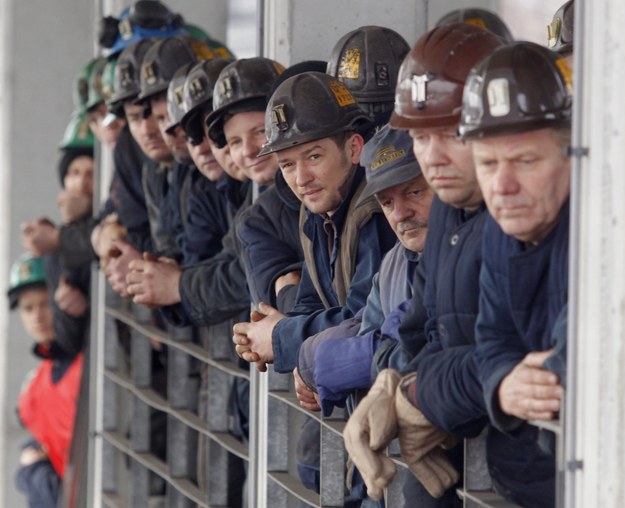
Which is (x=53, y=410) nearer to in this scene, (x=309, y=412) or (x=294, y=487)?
(x=294, y=487)

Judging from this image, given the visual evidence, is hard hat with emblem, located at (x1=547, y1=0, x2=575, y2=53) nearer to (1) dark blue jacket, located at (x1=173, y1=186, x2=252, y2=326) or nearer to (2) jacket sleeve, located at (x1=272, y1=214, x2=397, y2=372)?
(2) jacket sleeve, located at (x1=272, y1=214, x2=397, y2=372)

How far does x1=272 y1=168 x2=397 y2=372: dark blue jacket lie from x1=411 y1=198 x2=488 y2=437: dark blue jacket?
70cm

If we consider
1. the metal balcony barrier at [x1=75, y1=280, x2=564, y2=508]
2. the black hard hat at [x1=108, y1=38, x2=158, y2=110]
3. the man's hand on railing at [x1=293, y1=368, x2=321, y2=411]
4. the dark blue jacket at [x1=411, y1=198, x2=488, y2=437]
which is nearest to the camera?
the dark blue jacket at [x1=411, y1=198, x2=488, y2=437]

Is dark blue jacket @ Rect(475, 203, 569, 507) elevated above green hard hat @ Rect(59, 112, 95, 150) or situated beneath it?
situated beneath

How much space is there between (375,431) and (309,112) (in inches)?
54.0

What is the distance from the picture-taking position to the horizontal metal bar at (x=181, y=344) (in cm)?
616

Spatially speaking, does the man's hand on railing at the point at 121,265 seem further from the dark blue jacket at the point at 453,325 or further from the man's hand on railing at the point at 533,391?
the man's hand on railing at the point at 533,391

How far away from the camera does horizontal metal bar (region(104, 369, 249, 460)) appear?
6.20 m

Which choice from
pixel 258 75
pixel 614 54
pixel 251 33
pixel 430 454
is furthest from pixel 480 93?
pixel 251 33

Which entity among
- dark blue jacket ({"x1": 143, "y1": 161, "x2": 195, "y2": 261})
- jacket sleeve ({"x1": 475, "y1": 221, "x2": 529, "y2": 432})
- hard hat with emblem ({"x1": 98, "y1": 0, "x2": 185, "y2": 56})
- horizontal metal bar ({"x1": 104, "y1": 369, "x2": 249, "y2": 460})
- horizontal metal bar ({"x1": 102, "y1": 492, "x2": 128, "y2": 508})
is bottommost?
horizontal metal bar ({"x1": 102, "y1": 492, "x2": 128, "y2": 508})

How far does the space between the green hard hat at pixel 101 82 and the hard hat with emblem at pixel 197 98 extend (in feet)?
6.68

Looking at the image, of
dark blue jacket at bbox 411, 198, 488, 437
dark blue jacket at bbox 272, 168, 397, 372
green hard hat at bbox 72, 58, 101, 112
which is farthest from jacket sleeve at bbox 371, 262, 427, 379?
green hard hat at bbox 72, 58, 101, 112

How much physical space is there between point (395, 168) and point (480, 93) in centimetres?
62

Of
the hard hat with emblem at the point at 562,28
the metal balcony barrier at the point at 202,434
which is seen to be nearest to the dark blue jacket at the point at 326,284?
the metal balcony barrier at the point at 202,434
